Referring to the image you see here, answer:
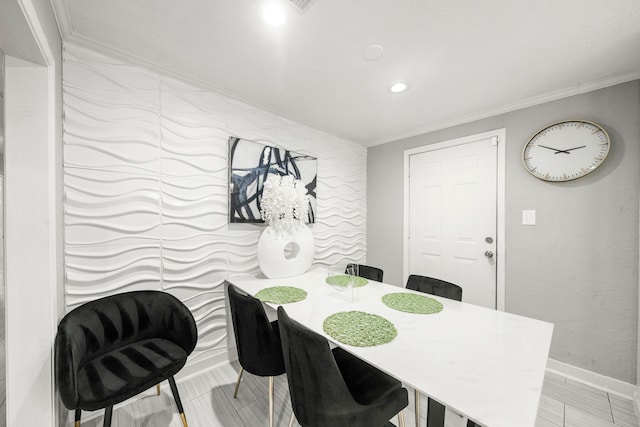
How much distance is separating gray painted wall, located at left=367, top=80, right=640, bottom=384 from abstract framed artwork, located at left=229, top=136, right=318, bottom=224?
6.82 ft

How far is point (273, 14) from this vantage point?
1278 mm

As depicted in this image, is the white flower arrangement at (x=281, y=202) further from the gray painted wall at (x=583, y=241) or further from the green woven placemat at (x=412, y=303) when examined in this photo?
the gray painted wall at (x=583, y=241)

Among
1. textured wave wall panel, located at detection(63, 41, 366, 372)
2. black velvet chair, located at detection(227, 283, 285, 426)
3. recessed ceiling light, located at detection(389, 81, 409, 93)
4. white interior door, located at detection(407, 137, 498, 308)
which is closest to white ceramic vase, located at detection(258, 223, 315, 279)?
textured wave wall panel, located at detection(63, 41, 366, 372)

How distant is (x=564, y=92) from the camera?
6.53 ft

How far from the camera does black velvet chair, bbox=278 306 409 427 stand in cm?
91

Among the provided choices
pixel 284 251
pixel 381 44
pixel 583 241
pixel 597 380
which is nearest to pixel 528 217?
pixel 583 241

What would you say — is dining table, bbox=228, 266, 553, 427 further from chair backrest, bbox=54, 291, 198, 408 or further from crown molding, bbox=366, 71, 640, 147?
crown molding, bbox=366, 71, 640, 147

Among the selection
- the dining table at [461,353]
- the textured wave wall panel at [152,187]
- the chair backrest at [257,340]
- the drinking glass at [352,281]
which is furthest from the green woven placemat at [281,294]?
the textured wave wall panel at [152,187]

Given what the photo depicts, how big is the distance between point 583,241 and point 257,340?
8.39 feet

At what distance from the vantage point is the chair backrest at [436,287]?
168 centimetres

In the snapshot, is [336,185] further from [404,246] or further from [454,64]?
[454,64]

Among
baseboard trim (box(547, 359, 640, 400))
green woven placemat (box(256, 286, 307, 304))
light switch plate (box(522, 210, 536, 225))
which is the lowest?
baseboard trim (box(547, 359, 640, 400))

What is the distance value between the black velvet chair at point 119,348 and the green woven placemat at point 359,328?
0.90 meters

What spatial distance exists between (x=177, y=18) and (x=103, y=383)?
6.24 feet
